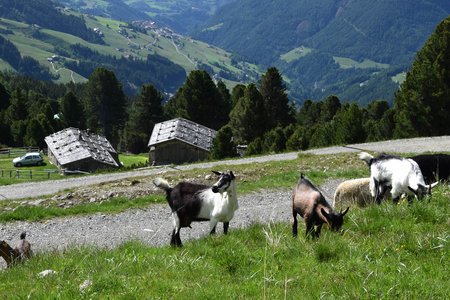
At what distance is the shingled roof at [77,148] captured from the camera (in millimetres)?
70594

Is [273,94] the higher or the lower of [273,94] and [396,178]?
the higher

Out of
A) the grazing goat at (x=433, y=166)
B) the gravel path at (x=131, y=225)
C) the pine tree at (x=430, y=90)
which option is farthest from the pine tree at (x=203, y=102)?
the grazing goat at (x=433, y=166)

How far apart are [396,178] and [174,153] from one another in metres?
65.7

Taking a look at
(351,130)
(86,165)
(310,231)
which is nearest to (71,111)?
(86,165)

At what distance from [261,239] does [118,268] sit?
2.74 meters

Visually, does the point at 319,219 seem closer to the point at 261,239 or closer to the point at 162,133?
the point at 261,239

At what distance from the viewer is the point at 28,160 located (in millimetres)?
69688

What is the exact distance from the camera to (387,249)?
26.1 feet

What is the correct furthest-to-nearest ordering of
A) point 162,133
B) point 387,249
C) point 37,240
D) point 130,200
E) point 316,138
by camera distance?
point 162,133 → point 316,138 → point 130,200 → point 37,240 → point 387,249

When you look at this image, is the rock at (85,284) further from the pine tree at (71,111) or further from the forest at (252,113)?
the pine tree at (71,111)

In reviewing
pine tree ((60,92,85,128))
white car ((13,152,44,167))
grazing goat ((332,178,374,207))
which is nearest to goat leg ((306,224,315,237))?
grazing goat ((332,178,374,207))

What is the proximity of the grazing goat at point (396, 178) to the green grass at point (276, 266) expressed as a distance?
0.55m

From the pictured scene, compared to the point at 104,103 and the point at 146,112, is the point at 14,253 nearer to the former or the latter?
the point at 146,112

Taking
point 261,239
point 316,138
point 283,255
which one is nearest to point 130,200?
point 261,239
